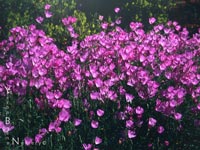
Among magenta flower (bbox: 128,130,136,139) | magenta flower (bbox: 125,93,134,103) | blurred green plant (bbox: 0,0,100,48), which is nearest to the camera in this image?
magenta flower (bbox: 128,130,136,139)

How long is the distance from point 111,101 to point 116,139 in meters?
0.44

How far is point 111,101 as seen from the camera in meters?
4.79

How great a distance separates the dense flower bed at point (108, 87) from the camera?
14.7 ft

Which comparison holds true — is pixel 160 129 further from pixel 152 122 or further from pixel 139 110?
pixel 139 110

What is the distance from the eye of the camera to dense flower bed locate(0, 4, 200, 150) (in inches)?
176

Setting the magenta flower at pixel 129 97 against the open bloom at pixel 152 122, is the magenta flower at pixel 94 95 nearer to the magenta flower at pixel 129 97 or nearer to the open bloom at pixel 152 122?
the magenta flower at pixel 129 97

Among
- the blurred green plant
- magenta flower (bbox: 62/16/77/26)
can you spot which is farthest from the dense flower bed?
the blurred green plant

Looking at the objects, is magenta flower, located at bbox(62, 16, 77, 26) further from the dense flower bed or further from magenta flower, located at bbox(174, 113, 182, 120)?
magenta flower, located at bbox(174, 113, 182, 120)

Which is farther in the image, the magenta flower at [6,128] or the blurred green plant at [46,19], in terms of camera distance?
the blurred green plant at [46,19]

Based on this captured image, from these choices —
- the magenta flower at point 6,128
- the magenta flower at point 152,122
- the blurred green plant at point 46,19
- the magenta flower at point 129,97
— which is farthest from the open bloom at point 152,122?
the blurred green plant at point 46,19

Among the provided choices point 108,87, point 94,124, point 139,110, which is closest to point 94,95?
point 108,87

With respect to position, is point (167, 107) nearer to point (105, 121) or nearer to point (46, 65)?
point (105, 121)

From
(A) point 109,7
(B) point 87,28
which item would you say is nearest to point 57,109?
(B) point 87,28

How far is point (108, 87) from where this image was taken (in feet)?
15.3
